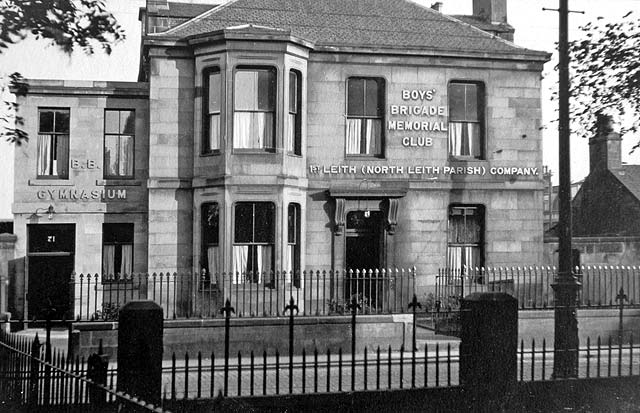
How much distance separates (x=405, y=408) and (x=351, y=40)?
44.2 feet

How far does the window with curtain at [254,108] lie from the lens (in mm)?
19125

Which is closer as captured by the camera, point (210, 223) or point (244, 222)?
point (244, 222)

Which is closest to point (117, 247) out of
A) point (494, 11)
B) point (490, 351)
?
point (490, 351)

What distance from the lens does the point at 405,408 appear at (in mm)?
9172

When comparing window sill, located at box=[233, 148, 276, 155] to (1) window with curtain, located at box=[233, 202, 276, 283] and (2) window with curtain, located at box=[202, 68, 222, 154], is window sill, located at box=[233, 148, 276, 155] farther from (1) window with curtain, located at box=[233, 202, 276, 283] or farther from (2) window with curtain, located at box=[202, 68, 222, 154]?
(1) window with curtain, located at box=[233, 202, 276, 283]

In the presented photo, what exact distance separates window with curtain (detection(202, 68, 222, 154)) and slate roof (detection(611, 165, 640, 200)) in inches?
646

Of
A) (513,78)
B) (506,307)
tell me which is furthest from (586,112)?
(513,78)

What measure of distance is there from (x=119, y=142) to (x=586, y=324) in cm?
1369

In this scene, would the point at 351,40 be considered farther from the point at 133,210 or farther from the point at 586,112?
the point at 586,112

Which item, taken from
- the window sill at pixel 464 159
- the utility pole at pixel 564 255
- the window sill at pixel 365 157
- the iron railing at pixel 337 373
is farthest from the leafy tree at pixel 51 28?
the window sill at pixel 464 159

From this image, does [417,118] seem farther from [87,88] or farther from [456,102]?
[87,88]

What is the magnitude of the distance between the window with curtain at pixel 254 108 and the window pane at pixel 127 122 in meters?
3.74

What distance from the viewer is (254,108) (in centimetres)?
1922

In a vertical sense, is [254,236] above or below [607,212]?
below
